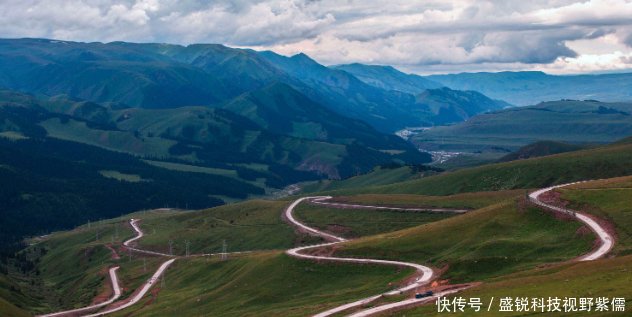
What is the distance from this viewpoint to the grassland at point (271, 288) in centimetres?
13175

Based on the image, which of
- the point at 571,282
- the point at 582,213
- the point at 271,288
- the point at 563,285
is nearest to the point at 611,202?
the point at 582,213

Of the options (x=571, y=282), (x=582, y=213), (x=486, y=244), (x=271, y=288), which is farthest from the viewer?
(x=271, y=288)

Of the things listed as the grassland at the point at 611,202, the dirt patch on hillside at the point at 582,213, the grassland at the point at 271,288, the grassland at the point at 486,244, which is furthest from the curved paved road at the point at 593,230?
the grassland at the point at 271,288

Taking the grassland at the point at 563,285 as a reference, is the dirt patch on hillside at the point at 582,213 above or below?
below

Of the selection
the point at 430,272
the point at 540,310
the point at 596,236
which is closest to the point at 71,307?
the point at 430,272

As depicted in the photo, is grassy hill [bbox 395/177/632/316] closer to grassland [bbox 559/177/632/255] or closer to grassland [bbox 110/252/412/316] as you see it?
grassland [bbox 559/177/632/255]

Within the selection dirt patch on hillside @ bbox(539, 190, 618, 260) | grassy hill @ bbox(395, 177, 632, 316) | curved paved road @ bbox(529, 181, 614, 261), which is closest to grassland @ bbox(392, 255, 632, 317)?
grassy hill @ bbox(395, 177, 632, 316)

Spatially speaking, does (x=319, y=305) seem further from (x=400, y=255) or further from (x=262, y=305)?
(x=400, y=255)

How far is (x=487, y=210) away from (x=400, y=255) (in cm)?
2660

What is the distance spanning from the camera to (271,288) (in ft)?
500

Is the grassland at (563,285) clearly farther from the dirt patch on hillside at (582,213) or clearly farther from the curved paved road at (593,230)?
the dirt patch on hillside at (582,213)

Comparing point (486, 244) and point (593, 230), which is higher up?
point (593, 230)

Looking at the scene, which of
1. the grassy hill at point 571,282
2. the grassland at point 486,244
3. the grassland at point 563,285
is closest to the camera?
the grassland at point 563,285

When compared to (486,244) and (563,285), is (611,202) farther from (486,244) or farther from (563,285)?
(563,285)
